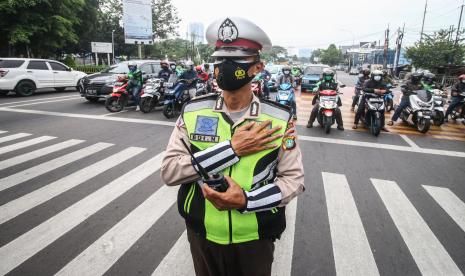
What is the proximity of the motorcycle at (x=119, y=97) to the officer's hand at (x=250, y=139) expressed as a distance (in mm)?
9584

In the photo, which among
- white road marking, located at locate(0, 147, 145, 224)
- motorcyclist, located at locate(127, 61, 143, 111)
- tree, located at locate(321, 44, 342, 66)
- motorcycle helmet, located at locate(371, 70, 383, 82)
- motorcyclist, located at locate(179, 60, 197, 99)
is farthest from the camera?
tree, located at locate(321, 44, 342, 66)

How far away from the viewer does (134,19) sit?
2731 centimetres

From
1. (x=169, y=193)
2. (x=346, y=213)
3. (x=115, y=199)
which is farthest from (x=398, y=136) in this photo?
(x=115, y=199)

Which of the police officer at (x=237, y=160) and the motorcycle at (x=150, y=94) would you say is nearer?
the police officer at (x=237, y=160)

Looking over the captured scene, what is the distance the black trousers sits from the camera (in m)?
1.53

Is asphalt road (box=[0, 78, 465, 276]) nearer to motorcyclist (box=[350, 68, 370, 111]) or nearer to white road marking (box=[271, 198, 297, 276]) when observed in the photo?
white road marking (box=[271, 198, 297, 276])

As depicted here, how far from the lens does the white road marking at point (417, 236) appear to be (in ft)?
9.06

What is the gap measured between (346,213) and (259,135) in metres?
2.82

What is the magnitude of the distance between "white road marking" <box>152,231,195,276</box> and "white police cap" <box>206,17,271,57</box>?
1.93 metres

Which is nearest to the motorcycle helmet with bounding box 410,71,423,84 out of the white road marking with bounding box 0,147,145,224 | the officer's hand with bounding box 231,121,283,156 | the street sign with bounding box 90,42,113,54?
the white road marking with bounding box 0,147,145,224

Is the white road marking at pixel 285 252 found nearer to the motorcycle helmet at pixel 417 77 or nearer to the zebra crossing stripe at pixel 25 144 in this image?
the zebra crossing stripe at pixel 25 144

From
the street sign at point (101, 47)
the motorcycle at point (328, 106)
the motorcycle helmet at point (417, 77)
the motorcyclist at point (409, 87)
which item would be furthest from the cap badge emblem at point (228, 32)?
the street sign at point (101, 47)

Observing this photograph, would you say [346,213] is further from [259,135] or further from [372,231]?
[259,135]

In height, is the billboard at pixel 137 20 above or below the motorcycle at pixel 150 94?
above
